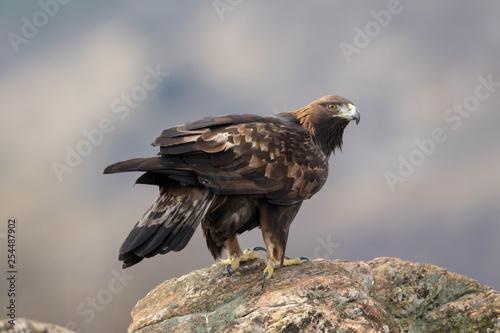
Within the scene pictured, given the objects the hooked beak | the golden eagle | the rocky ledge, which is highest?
the hooked beak

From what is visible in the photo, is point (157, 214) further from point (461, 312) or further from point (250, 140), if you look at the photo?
point (461, 312)

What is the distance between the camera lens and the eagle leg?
21.5ft

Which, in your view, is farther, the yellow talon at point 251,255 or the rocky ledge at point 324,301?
the yellow talon at point 251,255

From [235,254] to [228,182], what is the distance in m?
1.40

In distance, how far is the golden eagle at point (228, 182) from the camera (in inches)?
218

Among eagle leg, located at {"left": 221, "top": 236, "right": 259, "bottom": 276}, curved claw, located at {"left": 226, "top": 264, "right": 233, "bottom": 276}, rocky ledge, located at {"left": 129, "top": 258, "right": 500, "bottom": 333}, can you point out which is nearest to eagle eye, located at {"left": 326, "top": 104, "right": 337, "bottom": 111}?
rocky ledge, located at {"left": 129, "top": 258, "right": 500, "bottom": 333}

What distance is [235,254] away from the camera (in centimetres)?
676

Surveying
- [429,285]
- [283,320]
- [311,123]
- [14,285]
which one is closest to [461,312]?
[429,285]

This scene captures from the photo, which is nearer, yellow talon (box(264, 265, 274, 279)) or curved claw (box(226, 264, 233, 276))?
yellow talon (box(264, 265, 274, 279))

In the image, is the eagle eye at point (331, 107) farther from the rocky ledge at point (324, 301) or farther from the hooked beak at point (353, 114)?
the rocky ledge at point (324, 301)

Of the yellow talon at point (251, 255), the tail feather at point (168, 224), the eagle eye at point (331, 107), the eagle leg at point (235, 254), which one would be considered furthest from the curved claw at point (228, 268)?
the eagle eye at point (331, 107)

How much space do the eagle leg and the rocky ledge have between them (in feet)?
0.26

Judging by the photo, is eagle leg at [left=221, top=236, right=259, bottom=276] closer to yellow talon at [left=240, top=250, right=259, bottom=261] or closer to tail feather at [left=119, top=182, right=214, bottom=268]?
yellow talon at [left=240, top=250, right=259, bottom=261]

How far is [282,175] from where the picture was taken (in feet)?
19.7
